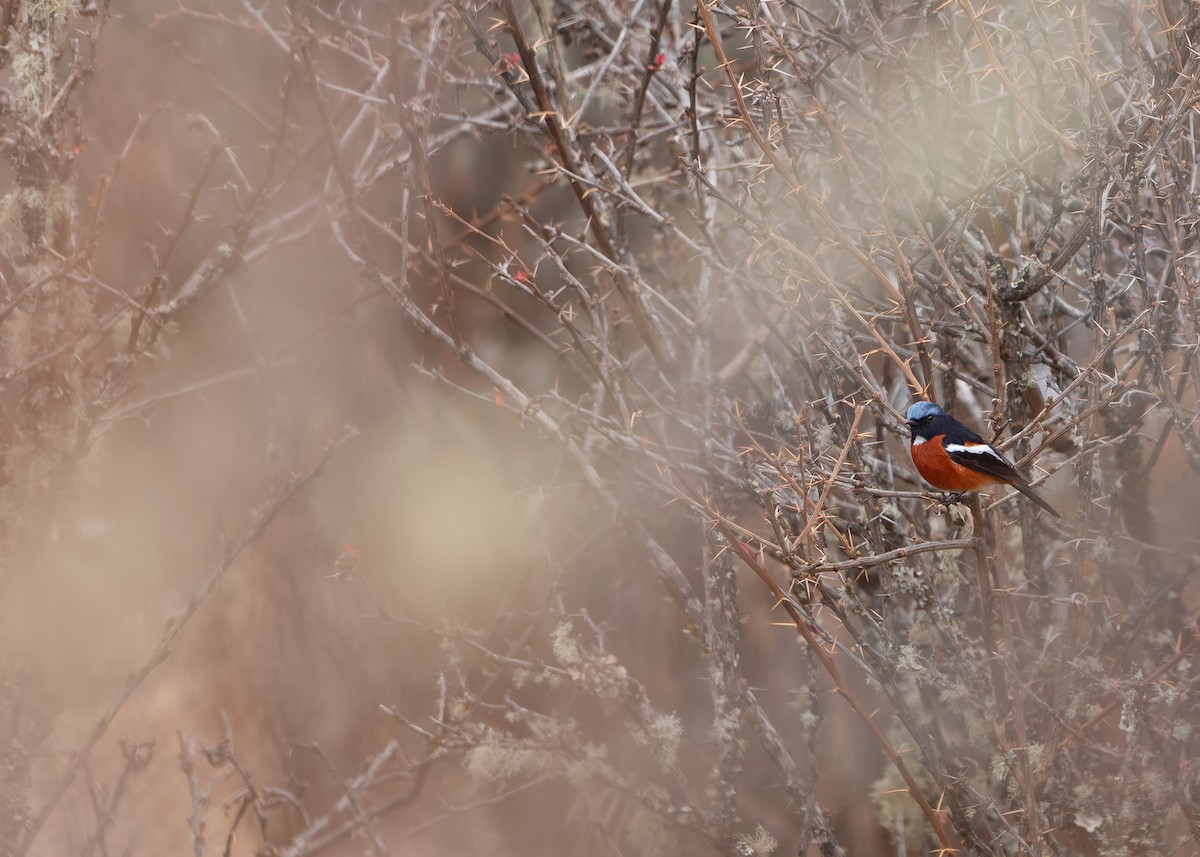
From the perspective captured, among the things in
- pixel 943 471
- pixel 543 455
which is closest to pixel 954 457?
pixel 943 471

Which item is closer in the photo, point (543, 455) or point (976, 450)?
point (976, 450)

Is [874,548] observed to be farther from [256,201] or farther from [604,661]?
[256,201]

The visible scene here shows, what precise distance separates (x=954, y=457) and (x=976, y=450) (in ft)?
0.23

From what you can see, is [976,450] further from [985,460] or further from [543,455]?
[543,455]

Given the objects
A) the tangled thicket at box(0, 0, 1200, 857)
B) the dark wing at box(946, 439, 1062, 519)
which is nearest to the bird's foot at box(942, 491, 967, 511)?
the dark wing at box(946, 439, 1062, 519)

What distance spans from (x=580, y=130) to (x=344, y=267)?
1.12m

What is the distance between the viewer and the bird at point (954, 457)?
1.98 m

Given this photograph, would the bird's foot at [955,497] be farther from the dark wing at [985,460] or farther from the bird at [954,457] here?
the dark wing at [985,460]

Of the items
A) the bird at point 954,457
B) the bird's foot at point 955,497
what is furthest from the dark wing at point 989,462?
the bird's foot at point 955,497

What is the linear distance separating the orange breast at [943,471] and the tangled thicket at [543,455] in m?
0.16

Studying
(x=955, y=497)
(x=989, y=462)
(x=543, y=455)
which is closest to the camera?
(x=989, y=462)

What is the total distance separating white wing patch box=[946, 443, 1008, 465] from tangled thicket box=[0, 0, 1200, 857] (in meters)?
0.21

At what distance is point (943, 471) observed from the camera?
2076 millimetres

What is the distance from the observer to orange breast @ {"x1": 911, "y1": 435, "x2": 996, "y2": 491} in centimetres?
204
